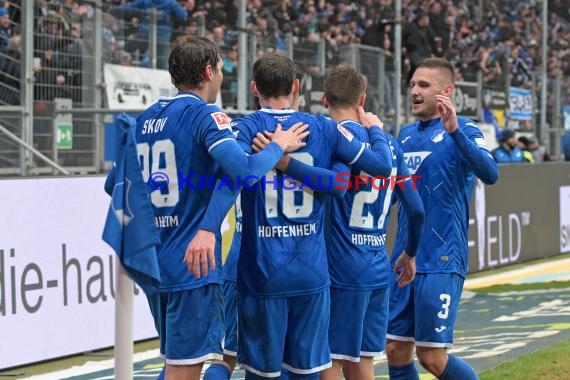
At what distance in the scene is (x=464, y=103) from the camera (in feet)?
66.3

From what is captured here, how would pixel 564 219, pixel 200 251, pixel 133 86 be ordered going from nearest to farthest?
pixel 200 251 → pixel 133 86 → pixel 564 219

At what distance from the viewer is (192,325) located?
199 inches

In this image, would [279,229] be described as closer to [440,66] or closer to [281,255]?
[281,255]

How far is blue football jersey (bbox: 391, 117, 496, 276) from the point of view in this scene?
21.1ft

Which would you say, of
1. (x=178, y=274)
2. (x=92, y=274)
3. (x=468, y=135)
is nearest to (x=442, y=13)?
(x=92, y=274)

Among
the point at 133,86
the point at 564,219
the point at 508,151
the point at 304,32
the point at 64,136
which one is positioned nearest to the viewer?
the point at 64,136

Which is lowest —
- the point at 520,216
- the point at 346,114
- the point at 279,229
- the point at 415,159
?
the point at 520,216

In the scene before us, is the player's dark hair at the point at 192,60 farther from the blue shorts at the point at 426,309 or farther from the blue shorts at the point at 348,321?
the blue shorts at the point at 426,309

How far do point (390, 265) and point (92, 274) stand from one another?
3792 mm

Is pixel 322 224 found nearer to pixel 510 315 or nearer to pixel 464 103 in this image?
pixel 510 315

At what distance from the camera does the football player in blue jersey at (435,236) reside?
6328mm

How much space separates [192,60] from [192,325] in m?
1.25

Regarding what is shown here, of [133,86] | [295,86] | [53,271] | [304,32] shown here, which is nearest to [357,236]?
[295,86]

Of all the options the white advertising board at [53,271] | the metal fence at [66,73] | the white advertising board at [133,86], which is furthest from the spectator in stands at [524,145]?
the white advertising board at [53,271]
